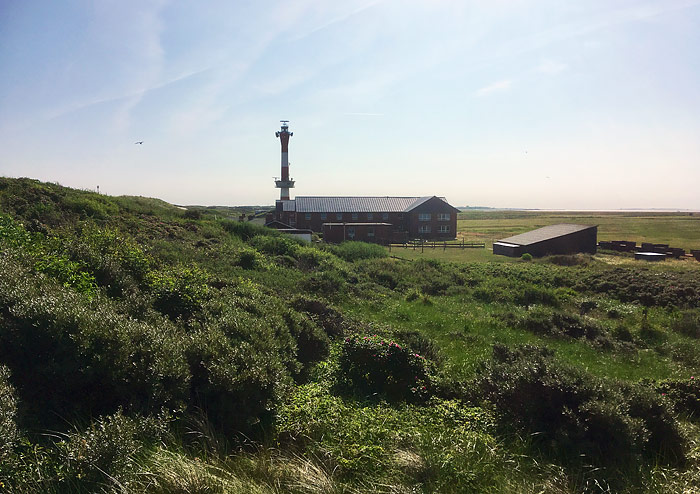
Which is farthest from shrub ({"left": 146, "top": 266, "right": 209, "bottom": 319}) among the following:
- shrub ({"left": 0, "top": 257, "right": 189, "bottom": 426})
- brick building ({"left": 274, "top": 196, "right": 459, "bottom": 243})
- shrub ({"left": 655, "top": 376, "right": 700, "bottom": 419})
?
brick building ({"left": 274, "top": 196, "right": 459, "bottom": 243})

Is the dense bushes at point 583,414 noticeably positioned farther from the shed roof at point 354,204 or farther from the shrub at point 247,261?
the shed roof at point 354,204

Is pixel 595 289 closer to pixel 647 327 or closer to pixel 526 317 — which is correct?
pixel 647 327

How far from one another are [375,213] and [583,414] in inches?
2012

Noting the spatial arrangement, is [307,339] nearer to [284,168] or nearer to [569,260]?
[569,260]

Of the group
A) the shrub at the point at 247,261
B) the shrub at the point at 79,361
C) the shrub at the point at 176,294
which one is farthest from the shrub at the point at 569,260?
the shrub at the point at 79,361

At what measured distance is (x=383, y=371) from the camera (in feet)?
27.1

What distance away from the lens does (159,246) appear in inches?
666

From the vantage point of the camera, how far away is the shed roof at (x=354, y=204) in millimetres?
55875

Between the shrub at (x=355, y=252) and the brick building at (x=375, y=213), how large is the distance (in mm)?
20669

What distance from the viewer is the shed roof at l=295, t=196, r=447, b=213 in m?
55.9

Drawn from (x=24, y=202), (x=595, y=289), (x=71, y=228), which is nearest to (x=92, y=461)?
(x=71, y=228)

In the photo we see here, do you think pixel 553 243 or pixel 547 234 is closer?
pixel 553 243

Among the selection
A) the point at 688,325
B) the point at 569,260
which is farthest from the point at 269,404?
the point at 569,260

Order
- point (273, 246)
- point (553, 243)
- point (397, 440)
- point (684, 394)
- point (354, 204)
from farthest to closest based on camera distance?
point (354, 204)
point (553, 243)
point (273, 246)
point (684, 394)
point (397, 440)
